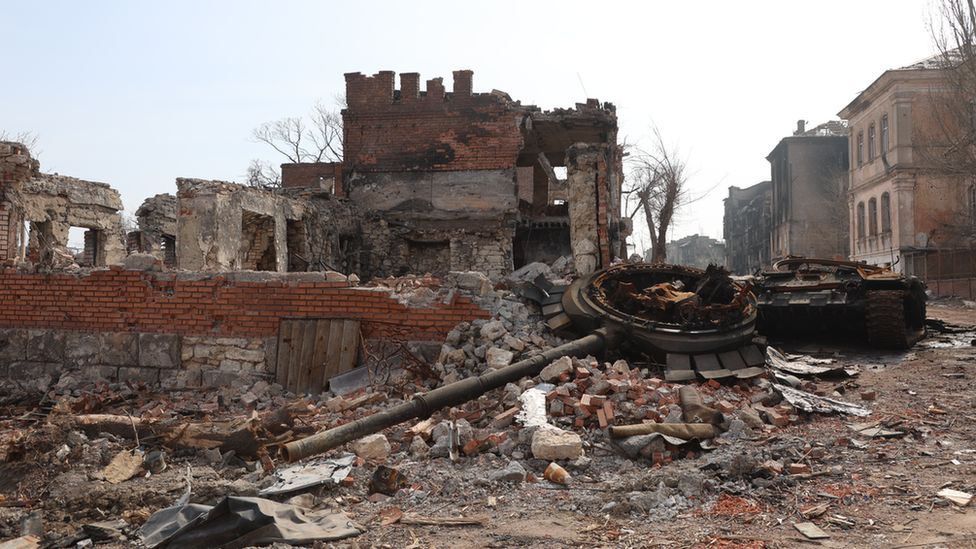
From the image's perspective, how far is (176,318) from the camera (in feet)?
25.3

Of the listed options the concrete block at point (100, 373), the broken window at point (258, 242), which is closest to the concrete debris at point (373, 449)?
the concrete block at point (100, 373)

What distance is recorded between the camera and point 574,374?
591 centimetres

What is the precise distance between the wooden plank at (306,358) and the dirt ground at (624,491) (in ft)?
6.33

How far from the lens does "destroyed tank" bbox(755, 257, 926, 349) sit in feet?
31.0

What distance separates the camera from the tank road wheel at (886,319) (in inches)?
368

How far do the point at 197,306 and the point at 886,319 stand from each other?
359 inches

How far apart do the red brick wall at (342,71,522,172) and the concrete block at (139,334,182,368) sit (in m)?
10.8

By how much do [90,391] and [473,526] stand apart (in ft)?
19.6

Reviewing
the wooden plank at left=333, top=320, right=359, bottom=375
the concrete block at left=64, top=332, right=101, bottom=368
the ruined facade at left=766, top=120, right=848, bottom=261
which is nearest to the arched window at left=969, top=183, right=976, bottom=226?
the ruined facade at left=766, top=120, right=848, bottom=261

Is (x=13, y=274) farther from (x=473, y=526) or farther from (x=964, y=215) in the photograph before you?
(x=964, y=215)

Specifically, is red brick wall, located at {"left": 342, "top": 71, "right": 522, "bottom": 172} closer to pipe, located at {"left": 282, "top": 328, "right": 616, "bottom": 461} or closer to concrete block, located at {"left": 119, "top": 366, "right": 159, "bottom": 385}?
concrete block, located at {"left": 119, "top": 366, "right": 159, "bottom": 385}

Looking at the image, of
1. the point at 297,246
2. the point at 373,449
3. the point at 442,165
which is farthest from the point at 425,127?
the point at 373,449

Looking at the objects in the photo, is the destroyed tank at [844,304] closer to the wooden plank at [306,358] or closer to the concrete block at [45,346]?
the wooden plank at [306,358]

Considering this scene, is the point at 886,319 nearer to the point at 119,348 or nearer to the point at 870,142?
the point at 119,348
